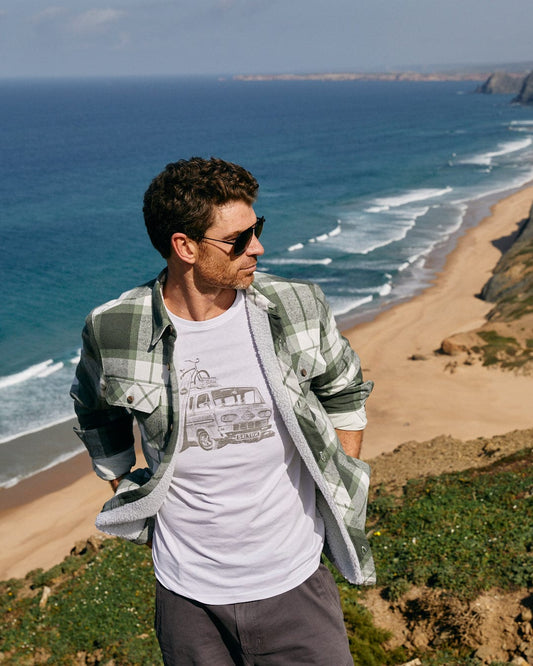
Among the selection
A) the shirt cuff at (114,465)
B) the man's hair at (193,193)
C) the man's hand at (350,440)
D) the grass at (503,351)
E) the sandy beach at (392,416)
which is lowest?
the sandy beach at (392,416)

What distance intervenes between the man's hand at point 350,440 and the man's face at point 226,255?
84cm

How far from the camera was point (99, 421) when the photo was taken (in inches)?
127

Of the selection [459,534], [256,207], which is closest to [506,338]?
[459,534]

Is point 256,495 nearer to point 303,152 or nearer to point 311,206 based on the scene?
point 311,206

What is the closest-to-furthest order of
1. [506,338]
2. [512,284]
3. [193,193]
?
[193,193] < [506,338] < [512,284]

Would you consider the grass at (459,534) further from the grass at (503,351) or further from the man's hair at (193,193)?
the grass at (503,351)

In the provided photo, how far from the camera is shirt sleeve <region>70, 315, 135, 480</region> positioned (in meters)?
3.06

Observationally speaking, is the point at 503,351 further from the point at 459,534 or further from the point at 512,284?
the point at 459,534

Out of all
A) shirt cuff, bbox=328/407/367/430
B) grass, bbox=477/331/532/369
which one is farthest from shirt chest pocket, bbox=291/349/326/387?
grass, bbox=477/331/532/369

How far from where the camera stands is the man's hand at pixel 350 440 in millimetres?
3199

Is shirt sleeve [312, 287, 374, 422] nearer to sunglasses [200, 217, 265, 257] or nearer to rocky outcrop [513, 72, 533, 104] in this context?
sunglasses [200, 217, 265, 257]

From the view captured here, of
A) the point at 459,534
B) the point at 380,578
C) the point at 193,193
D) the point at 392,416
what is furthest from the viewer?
the point at 392,416

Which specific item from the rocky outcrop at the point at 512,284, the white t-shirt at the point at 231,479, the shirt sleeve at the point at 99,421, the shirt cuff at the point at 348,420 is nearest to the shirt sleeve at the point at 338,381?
the shirt cuff at the point at 348,420

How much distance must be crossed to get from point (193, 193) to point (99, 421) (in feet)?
3.79
